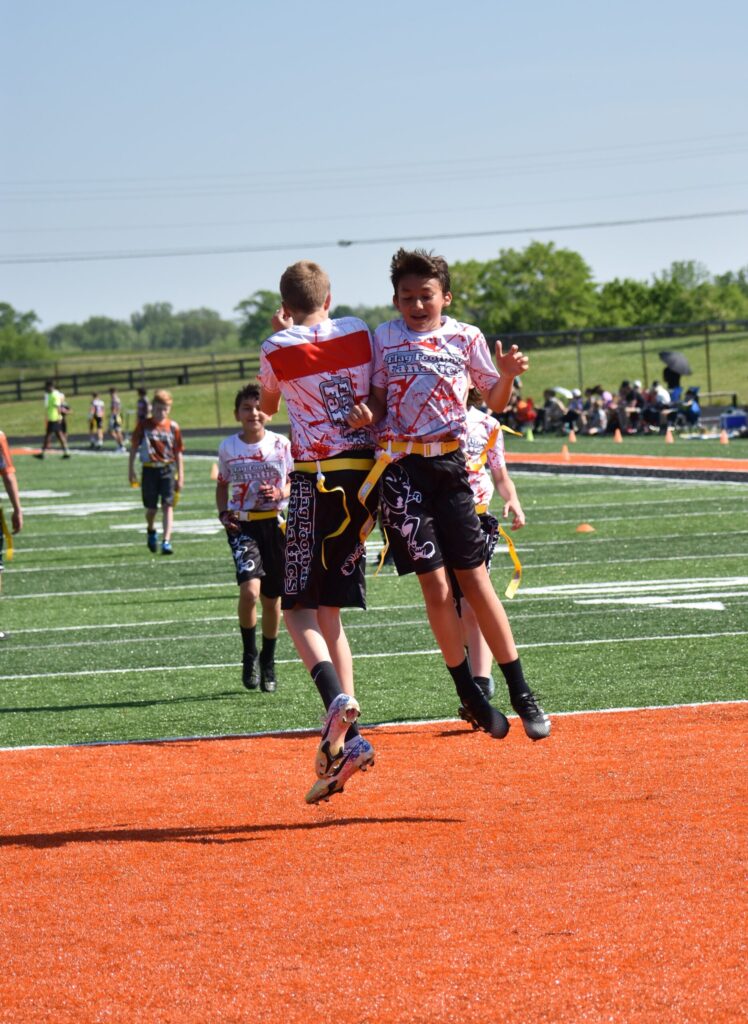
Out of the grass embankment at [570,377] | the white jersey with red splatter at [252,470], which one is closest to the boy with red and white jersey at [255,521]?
the white jersey with red splatter at [252,470]

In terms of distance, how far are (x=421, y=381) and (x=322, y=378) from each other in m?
0.41

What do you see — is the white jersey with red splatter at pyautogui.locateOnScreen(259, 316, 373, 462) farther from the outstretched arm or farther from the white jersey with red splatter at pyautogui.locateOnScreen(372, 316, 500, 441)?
the outstretched arm

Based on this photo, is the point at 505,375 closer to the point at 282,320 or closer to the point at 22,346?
the point at 282,320

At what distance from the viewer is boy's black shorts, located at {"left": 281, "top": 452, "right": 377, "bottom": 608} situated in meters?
6.92

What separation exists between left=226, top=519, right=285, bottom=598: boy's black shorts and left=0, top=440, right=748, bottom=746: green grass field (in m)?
0.72

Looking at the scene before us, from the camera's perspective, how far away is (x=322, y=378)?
686cm

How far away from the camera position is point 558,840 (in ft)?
20.0

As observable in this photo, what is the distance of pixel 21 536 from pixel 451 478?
18885 millimetres

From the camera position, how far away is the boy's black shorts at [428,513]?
6.88 m

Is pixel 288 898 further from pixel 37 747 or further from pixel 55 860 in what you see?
pixel 37 747

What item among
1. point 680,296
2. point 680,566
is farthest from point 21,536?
point 680,296

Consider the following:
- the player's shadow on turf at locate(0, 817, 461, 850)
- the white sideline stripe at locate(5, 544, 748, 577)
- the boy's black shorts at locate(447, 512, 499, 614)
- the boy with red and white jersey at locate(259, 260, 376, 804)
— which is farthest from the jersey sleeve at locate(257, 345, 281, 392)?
the white sideline stripe at locate(5, 544, 748, 577)

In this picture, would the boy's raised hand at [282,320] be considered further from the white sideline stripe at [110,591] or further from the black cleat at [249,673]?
the white sideline stripe at [110,591]

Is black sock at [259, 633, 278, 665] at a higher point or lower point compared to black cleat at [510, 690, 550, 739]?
lower
